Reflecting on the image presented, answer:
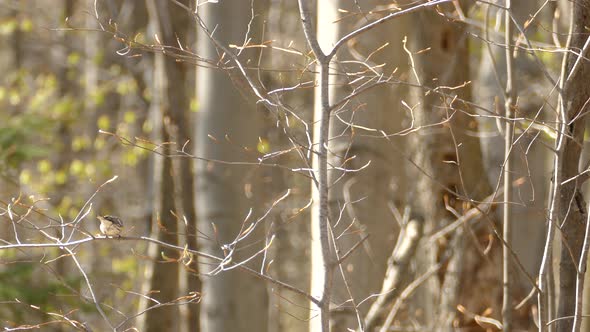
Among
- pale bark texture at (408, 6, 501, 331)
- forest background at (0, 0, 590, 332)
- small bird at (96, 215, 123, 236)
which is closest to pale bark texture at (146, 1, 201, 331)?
forest background at (0, 0, 590, 332)

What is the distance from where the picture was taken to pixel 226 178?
6105 mm

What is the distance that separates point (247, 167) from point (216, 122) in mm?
410

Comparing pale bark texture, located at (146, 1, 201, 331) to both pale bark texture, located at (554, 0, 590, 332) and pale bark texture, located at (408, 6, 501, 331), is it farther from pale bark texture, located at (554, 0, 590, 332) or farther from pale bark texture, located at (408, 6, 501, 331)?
pale bark texture, located at (554, 0, 590, 332)

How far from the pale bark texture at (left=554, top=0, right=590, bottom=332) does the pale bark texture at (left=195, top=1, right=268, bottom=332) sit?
2680mm

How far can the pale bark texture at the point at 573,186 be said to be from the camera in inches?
136

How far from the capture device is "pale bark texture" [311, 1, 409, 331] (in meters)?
4.47

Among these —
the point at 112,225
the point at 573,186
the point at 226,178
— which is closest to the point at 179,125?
the point at 226,178

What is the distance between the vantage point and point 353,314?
15.2 ft

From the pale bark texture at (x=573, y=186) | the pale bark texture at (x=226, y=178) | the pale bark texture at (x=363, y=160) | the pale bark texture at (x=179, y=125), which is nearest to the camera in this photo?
the pale bark texture at (x=573, y=186)

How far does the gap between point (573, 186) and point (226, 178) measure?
3047 mm

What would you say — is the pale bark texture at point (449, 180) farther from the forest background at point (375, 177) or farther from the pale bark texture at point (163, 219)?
the pale bark texture at point (163, 219)

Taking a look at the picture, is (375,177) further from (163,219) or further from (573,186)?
(163,219)

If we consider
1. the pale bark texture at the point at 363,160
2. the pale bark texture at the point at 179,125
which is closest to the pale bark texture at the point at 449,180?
the pale bark texture at the point at 363,160

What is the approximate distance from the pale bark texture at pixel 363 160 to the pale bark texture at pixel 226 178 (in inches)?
47.1
